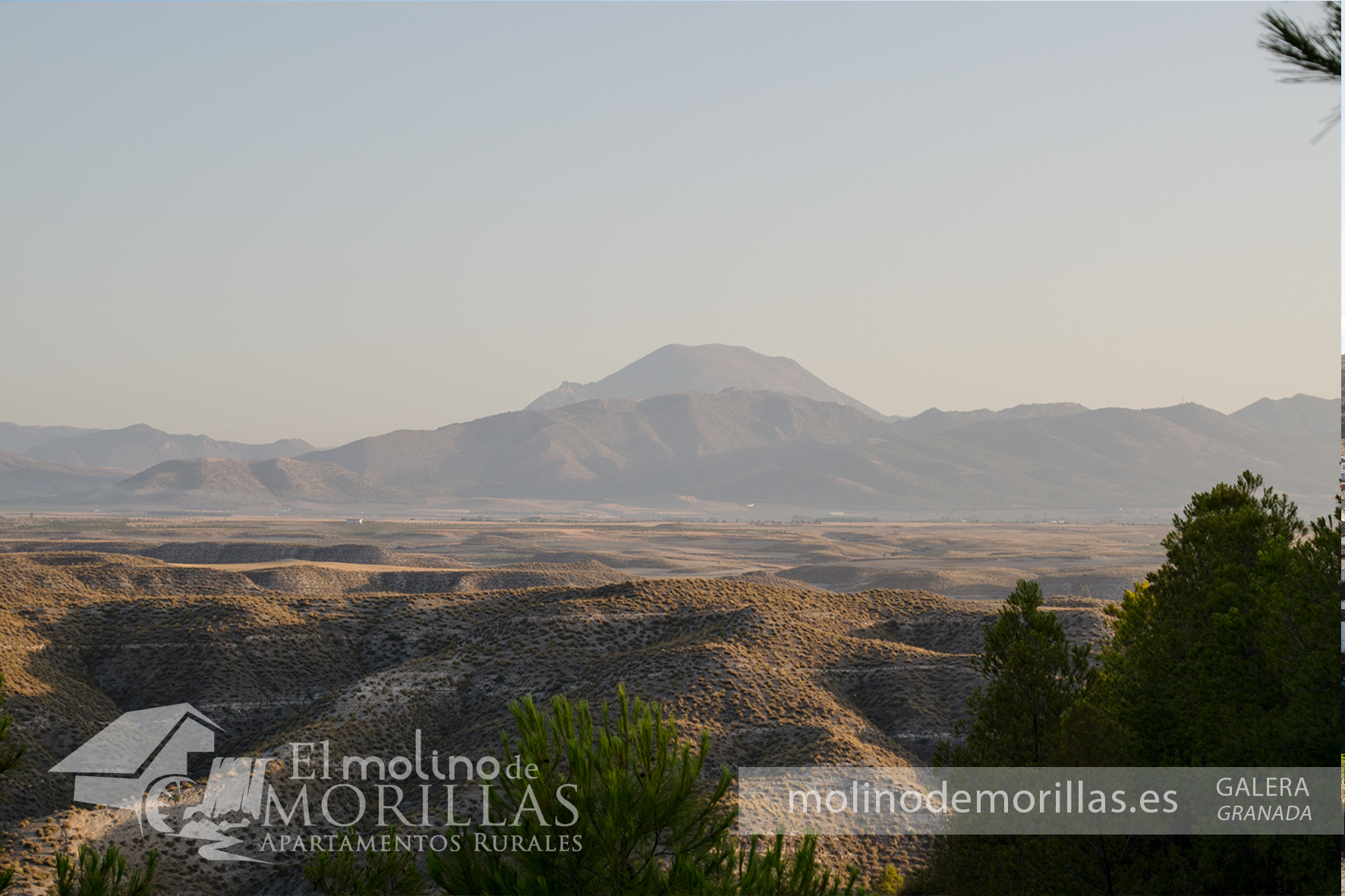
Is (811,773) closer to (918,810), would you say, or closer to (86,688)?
(918,810)

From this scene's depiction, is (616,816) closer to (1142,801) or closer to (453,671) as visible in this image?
(1142,801)

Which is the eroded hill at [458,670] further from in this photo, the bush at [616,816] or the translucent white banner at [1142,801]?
the bush at [616,816]

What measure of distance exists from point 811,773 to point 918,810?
2.76 meters

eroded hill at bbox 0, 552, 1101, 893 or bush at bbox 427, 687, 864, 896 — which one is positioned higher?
bush at bbox 427, 687, 864, 896

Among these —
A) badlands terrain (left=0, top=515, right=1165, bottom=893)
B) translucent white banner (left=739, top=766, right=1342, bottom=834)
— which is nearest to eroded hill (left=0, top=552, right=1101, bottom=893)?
badlands terrain (left=0, top=515, right=1165, bottom=893)

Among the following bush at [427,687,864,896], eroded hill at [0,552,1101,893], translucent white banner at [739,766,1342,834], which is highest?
bush at [427,687,864,896]

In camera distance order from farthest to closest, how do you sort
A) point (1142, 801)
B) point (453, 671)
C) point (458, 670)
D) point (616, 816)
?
point (458, 670) → point (453, 671) → point (1142, 801) → point (616, 816)

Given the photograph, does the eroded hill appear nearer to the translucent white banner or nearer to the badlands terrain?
the badlands terrain

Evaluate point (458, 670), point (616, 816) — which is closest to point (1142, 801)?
point (616, 816)

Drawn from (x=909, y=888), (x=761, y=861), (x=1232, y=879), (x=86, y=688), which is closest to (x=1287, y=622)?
(x=1232, y=879)

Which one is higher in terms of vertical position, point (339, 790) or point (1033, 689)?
point (1033, 689)

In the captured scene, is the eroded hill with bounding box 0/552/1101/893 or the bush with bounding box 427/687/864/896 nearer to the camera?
the bush with bounding box 427/687/864/896

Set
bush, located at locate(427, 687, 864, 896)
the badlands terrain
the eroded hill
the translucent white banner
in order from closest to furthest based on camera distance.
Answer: bush, located at locate(427, 687, 864, 896) → the translucent white banner → the badlands terrain → the eroded hill

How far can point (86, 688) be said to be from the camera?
3077cm
